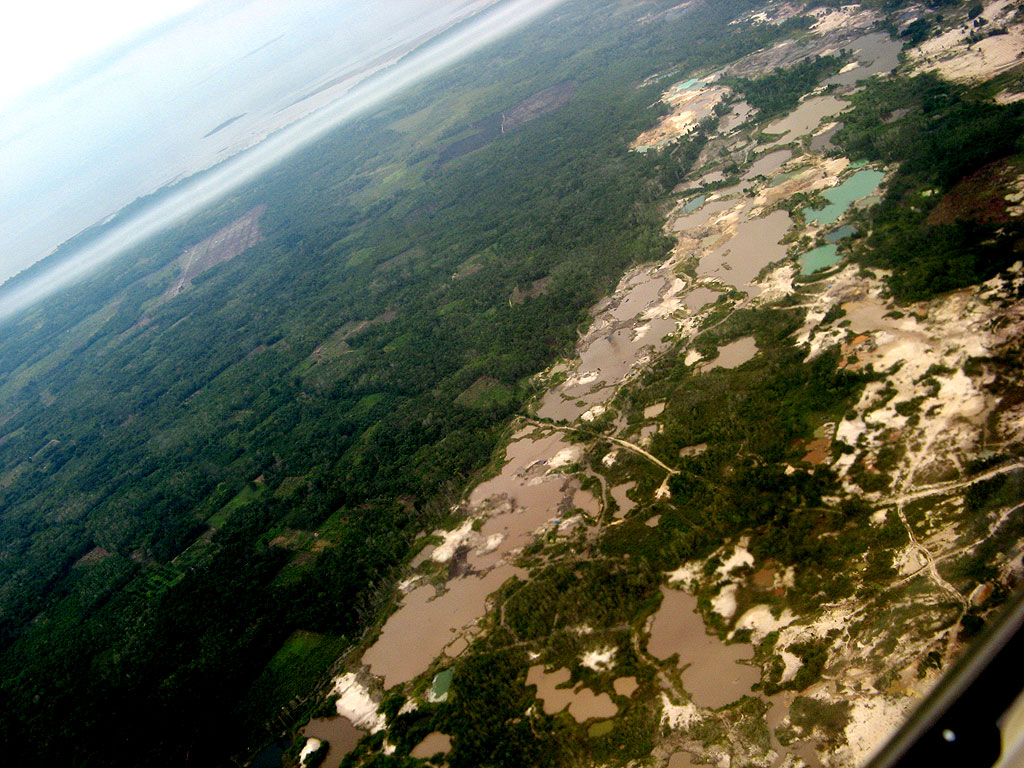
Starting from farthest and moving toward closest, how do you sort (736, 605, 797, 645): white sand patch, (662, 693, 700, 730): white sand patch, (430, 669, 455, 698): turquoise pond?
(430, 669, 455, 698): turquoise pond
(736, 605, 797, 645): white sand patch
(662, 693, 700, 730): white sand patch

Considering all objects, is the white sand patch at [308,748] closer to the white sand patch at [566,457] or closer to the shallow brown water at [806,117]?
the white sand patch at [566,457]

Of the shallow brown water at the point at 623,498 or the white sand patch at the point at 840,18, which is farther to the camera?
the white sand patch at the point at 840,18

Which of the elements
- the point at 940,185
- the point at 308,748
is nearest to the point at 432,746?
the point at 308,748

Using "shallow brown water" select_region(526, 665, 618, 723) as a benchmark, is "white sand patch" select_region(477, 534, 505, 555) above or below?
above

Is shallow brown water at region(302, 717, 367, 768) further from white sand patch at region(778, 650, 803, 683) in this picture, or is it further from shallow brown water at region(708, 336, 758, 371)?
shallow brown water at region(708, 336, 758, 371)

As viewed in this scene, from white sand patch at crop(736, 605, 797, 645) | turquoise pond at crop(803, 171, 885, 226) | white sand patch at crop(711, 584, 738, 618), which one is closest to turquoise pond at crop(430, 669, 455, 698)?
white sand patch at crop(711, 584, 738, 618)

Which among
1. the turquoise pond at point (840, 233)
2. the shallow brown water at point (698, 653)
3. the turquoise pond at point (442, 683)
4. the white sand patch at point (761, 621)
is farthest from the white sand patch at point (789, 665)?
the turquoise pond at point (840, 233)
